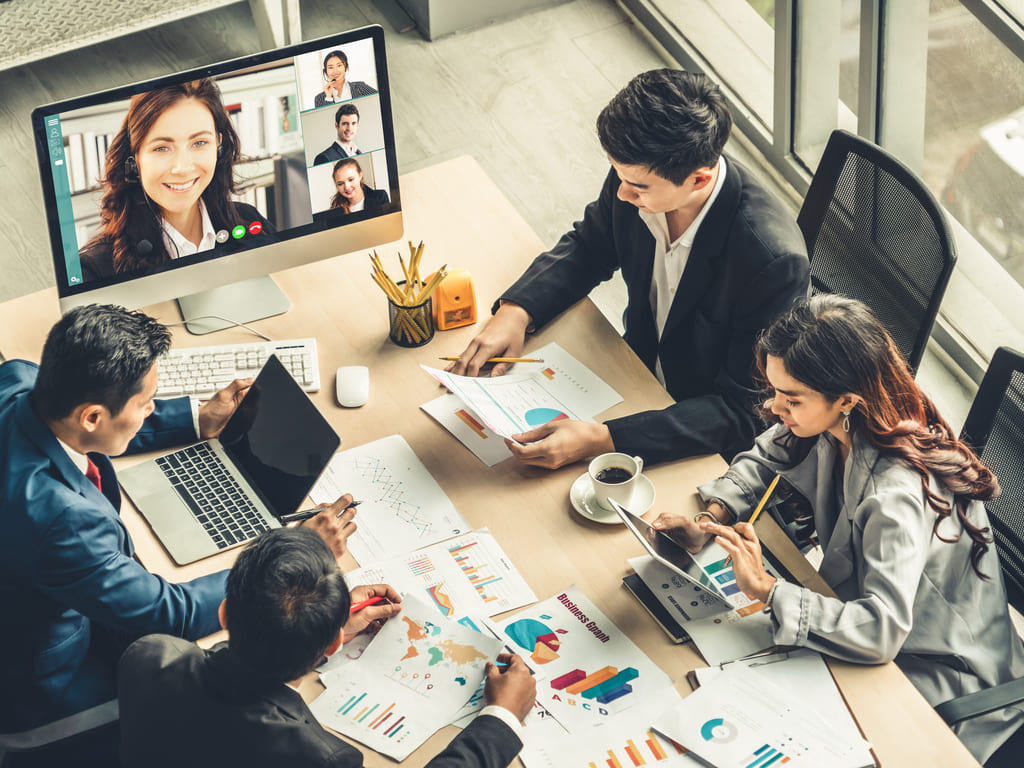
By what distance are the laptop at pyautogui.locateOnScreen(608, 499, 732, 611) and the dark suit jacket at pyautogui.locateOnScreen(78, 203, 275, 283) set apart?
95cm

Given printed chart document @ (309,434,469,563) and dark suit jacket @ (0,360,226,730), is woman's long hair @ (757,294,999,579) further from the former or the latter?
dark suit jacket @ (0,360,226,730)

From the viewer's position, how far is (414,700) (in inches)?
69.7

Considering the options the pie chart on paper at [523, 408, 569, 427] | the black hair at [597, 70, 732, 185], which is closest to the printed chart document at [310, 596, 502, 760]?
the pie chart on paper at [523, 408, 569, 427]

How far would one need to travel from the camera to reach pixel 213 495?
2070 mm

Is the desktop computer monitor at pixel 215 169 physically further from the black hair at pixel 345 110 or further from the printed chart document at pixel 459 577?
the printed chart document at pixel 459 577

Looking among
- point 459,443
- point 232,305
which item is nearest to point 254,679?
point 459,443

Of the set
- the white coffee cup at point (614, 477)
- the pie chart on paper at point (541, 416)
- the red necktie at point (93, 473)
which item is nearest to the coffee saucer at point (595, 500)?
the white coffee cup at point (614, 477)

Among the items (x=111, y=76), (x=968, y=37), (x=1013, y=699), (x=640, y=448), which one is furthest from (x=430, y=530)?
(x=111, y=76)

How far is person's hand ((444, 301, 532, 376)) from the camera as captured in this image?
2311 mm

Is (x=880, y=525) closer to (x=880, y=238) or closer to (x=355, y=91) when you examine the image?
(x=880, y=238)

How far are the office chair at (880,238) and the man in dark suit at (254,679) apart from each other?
4.20 ft

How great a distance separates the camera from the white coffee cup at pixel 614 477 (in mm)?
2020

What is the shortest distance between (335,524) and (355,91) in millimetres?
863

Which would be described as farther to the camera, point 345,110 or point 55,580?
point 345,110
